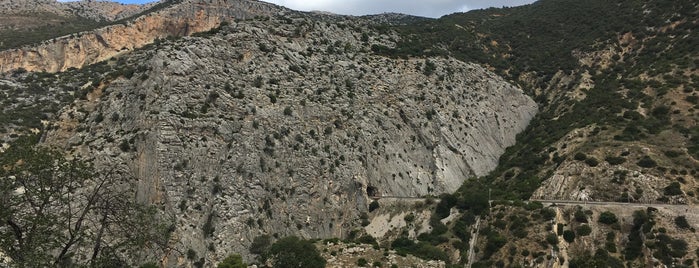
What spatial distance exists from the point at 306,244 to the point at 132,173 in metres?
20.3

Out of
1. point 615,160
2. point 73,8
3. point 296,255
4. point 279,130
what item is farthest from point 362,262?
point 73,8

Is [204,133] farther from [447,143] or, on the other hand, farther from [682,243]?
[682,243]

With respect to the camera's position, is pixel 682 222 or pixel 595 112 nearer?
pixel 682 222

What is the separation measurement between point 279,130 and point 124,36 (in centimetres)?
8859

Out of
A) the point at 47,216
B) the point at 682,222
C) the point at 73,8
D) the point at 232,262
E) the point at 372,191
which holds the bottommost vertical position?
the point at 682,222

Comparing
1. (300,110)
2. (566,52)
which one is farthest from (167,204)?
(566,52)

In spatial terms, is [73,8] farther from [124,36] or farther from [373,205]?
[373,205]

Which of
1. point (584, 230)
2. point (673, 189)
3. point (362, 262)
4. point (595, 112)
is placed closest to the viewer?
point (362, 262)

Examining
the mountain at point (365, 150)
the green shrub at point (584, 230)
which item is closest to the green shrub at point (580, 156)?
the mountain at point (365, 150)

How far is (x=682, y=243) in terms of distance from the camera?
41.7 meters

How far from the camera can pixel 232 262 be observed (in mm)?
42875

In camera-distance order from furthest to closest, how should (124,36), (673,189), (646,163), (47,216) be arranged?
(124,36), (646,163), (673,189), (47,216)

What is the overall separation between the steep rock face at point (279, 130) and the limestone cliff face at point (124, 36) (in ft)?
213

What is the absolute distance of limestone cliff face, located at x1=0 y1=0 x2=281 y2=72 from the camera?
110 metres
